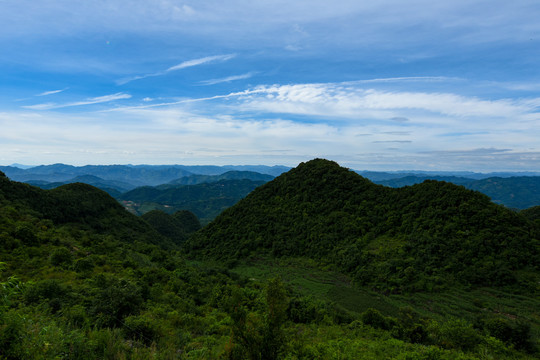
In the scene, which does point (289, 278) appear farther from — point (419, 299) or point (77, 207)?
point (77, 207)

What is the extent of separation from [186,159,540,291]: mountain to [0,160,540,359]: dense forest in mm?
236

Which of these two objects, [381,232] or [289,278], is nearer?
[289,278]

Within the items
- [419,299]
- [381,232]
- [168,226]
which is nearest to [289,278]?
[419,299]

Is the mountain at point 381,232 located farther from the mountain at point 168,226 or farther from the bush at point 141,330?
the mountain at point 168,226

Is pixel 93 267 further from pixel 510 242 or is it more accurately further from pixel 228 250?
pixel 510 242

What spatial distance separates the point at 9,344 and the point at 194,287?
18834mm

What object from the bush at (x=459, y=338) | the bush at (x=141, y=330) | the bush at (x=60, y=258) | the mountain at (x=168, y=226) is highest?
the bush at (x=60, y=258)

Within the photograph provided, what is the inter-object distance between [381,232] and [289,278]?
19.4 metres

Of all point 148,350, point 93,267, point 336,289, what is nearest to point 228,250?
point 336,289

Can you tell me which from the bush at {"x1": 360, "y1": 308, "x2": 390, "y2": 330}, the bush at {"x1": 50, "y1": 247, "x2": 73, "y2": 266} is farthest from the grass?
the bush at {"x1": 50, "y1": 247, "x2": 73, "y2": 266}

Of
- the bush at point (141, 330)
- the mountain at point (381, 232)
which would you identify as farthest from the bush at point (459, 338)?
the bush at point (141, 330)

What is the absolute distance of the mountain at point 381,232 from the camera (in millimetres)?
29828

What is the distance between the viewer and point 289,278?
1507 inches

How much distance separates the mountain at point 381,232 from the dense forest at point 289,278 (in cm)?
24
